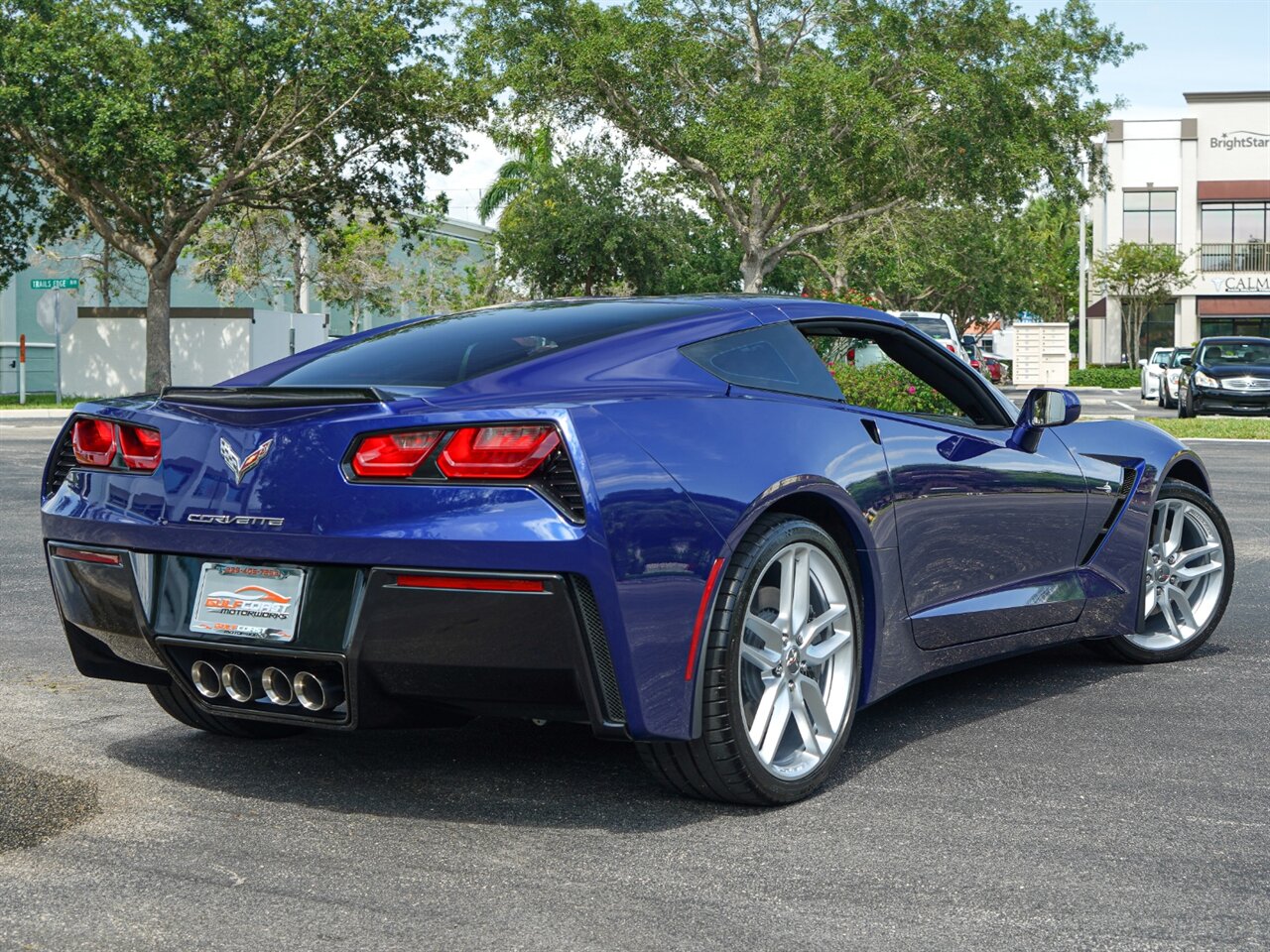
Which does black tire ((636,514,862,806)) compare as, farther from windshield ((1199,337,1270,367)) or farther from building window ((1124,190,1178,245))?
building window ((1124,190,1178,245))

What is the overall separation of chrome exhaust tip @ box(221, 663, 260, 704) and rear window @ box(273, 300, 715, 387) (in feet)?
2.79

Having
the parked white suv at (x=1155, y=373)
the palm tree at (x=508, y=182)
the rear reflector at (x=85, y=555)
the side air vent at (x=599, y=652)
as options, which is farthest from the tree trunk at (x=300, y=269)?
the side air vent at (x=599, y=652)

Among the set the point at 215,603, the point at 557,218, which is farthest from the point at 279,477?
the point at 557,218

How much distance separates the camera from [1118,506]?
5.98m

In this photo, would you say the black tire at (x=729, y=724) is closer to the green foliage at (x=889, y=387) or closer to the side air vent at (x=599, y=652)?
the side air vent at (x=599, y=652)

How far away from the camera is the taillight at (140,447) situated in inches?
163

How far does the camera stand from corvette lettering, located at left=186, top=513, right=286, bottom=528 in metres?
3.86

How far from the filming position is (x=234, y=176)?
3272 cm

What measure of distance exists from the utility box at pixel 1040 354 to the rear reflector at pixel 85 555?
4519cm

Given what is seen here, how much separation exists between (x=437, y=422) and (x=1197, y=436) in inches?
853

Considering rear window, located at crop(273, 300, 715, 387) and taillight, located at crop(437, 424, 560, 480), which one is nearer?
taillight, located at crop(437, 424, 560, 480)

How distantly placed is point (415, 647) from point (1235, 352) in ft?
97.3

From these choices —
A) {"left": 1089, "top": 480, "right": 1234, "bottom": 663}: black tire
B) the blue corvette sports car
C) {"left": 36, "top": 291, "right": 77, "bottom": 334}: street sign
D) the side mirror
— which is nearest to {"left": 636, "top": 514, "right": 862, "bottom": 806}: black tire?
the blue corvette sports car

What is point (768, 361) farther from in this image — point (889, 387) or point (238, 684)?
point (889, 387)
